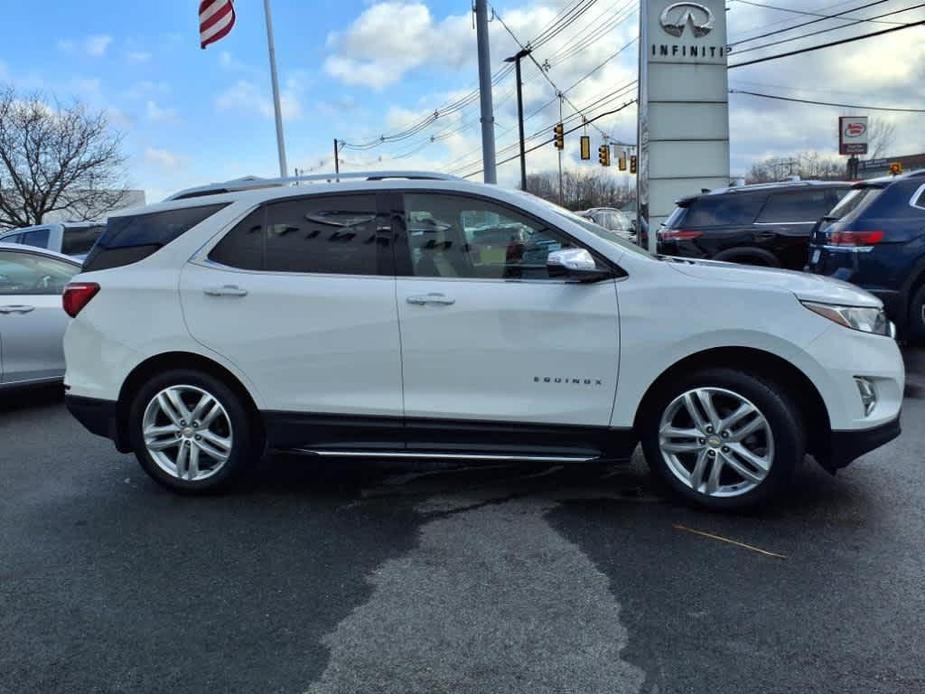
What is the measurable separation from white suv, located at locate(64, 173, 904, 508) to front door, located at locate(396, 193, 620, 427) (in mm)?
10

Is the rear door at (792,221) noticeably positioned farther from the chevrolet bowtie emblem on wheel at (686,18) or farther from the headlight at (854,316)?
the chevrolet bowtie emblem on wheel at (686,18)

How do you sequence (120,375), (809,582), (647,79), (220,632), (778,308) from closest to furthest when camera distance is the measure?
1. (220,632)
2. (809,582)
3. (778,308)
4. (120,375)
5. (647,79)

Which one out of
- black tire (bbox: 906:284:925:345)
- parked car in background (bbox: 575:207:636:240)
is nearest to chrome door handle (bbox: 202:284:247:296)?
black tire (bbox: 906:284:925:345)

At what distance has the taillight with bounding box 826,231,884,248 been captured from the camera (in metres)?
7.29

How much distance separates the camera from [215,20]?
1614 centimetres

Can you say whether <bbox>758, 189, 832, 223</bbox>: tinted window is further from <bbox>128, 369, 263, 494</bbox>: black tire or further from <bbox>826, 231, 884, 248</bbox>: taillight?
<bbox>128, 369, 263, 494</bbox>: black tire

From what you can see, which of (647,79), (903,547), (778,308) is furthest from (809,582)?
(647,79)

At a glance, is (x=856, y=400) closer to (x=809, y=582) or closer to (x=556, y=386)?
(x=809, y=582)

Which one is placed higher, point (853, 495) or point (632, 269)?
point (632, 269)

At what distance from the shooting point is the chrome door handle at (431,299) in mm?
3924

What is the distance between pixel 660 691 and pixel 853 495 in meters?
2.24

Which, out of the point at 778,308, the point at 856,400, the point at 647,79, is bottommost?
the point at 856,400

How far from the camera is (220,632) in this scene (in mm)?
2912

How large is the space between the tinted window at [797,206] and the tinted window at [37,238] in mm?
10556
